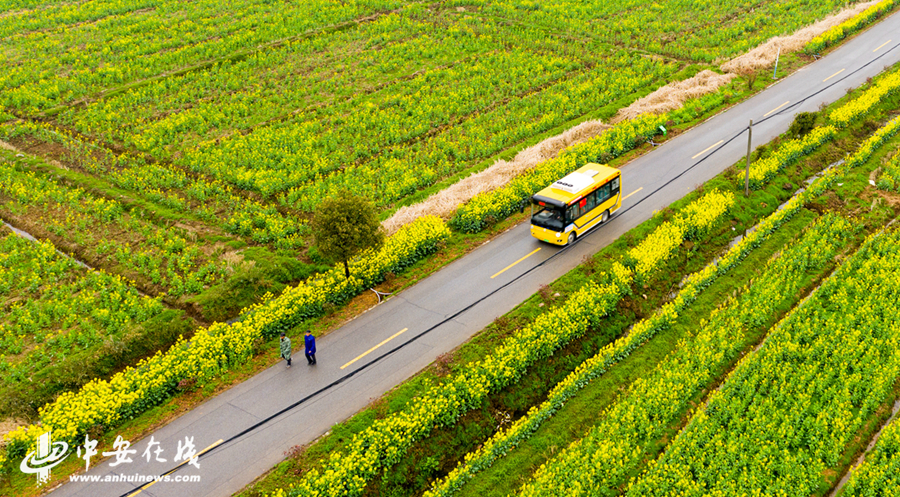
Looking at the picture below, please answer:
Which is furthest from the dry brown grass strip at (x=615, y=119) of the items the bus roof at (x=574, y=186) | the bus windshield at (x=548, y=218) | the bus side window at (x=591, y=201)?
the bus side window at (x=591, y=201)

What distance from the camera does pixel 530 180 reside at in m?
34.3

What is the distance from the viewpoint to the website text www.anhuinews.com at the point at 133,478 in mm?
20281

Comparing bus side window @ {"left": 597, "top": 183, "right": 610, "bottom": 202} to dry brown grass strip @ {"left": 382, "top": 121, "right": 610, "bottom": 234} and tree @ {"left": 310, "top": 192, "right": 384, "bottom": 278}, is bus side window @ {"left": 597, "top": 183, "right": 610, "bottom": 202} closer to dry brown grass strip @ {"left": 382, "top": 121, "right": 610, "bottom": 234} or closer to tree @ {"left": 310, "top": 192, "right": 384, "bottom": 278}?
dry brown grass strip @ {"left": 382, "top": 121, "right": 610, "bottom": 234}

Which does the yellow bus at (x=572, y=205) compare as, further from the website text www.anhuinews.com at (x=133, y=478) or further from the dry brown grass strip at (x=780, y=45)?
the dry brown grass strip at (x=780, y=45)

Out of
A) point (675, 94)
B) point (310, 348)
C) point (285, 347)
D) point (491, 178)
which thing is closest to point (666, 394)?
point (310, 348)

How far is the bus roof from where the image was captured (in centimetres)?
2978

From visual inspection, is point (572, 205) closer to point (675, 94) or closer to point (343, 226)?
point (343, 226)

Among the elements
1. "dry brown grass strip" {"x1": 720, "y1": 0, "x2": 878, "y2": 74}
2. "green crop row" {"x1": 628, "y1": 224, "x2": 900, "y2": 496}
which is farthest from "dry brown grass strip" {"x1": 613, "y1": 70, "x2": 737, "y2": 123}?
"green crop row" {"x1": 628, "y1": 224, "x2": 900, "y2": 496}

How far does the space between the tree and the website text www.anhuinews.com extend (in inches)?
378

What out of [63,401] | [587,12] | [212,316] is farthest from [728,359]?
[587,12]

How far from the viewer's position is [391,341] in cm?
2555

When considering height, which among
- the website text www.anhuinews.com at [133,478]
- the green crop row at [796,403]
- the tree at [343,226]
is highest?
the tree at [343,226]

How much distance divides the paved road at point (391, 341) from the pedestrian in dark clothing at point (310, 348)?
38 cm

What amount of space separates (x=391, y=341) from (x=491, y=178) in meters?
12.9
